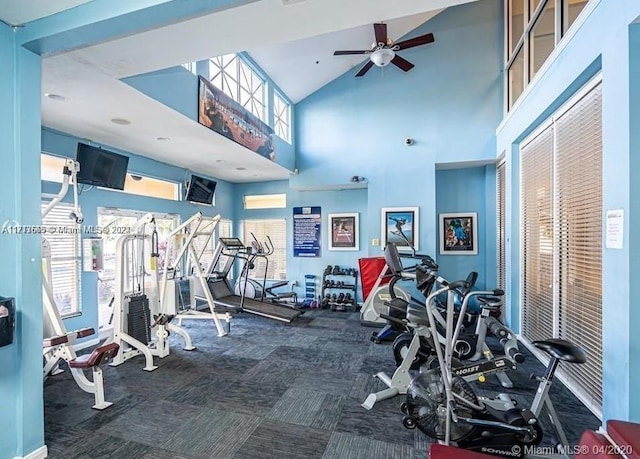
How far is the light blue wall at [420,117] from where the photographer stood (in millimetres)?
5707

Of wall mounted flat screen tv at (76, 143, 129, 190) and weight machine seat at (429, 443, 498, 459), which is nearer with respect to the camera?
weight machine seat at (429, 443, 498, 459)

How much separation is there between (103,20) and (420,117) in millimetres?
5343

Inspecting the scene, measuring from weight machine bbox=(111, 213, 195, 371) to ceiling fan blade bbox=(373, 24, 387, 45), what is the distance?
3.76 m

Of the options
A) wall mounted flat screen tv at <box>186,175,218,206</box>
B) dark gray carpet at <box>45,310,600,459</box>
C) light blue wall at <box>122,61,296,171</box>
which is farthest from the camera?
wall mounted flat screen tv at <box>186,175,218,206</box>

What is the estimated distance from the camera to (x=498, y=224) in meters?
5.82

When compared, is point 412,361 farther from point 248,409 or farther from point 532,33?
point 532,33

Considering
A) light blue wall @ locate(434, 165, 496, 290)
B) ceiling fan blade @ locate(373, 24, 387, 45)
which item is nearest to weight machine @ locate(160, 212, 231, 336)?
ceiling fan blade @ locate(373, 24, 387, 45)

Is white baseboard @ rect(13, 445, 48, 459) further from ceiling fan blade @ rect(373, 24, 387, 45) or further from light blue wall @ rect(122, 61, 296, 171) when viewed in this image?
ceiling fan blade @ rect(373, 24, 387, 45)

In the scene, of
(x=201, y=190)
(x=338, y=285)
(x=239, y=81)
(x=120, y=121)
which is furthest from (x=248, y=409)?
(x=201, y=190)

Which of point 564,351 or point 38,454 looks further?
point 38,454

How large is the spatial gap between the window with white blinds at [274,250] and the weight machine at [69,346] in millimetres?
4668

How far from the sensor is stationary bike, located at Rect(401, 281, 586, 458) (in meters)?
2.12

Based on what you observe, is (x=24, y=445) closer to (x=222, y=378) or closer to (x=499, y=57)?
(x=222, y=378)

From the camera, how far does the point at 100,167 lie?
426 cm
